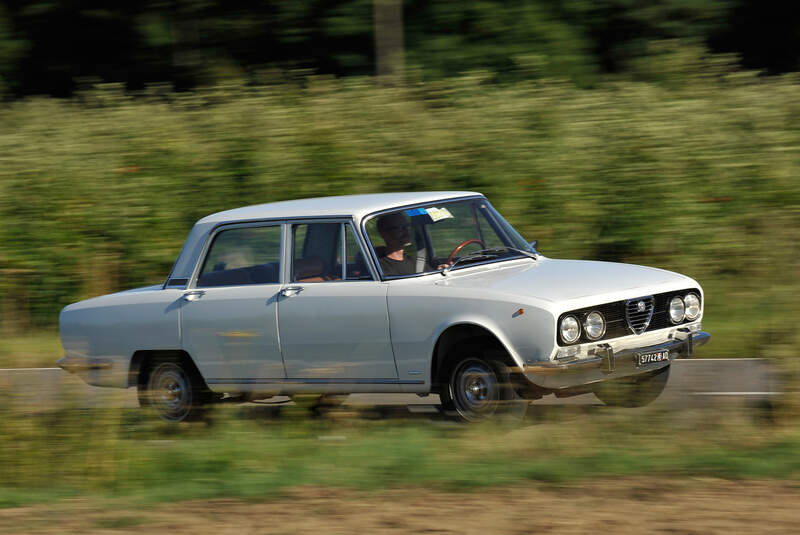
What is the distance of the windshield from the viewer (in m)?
7.54

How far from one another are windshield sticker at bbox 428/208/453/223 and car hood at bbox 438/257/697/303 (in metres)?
0.50

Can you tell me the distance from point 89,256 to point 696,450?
10021 mm

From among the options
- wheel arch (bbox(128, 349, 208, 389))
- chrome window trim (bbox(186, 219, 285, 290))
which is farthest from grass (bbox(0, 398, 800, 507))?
chrome window trim (bbox(186, 219, 285, 290))

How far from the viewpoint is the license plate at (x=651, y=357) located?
678cm

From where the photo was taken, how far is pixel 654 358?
6.87m

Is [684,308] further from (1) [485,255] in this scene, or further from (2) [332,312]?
(2) [332,312]

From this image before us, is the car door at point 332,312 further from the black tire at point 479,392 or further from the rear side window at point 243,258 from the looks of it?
the black tire at point 479,392

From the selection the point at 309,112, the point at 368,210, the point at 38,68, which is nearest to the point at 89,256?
the point at 309,112

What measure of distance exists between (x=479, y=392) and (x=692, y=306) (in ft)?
5.41

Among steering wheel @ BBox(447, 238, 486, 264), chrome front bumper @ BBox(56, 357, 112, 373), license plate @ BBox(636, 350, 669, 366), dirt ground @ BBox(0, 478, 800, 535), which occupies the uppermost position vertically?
steering wheel @ BBox(447, 238, 486, 264)

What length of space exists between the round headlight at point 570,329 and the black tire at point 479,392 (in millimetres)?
428

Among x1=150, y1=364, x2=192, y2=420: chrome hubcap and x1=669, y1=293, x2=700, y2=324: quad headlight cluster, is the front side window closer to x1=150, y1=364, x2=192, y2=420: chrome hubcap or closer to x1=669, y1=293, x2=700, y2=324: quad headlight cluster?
x1=150, y1=364, x2=192, y2=420: chrome hubcap

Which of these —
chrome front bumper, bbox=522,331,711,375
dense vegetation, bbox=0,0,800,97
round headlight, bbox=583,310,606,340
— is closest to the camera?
chrome front bumper, bbox=522,331,711,375

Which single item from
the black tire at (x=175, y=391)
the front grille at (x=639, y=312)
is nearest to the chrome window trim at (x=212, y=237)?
the black tire at (x=175, y=391)
